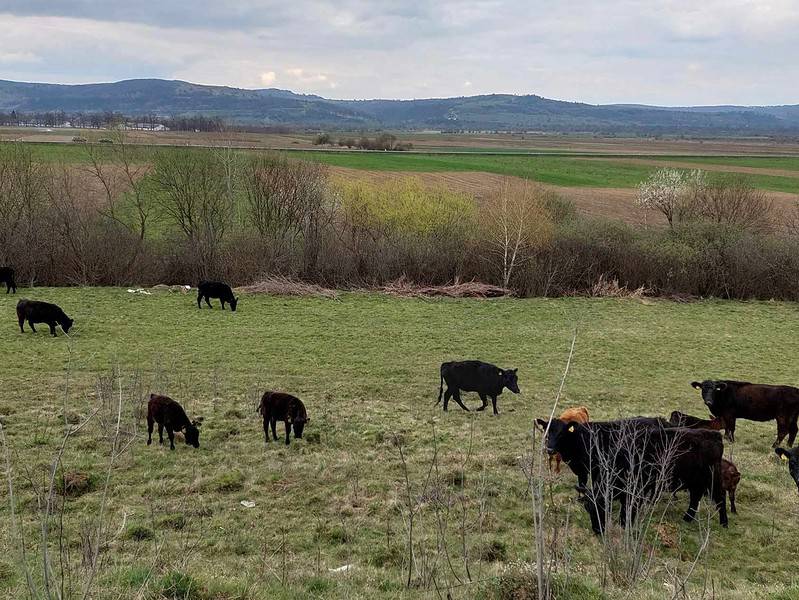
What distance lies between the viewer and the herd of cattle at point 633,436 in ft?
25.4

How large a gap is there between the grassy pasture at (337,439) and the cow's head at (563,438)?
2.69 feet

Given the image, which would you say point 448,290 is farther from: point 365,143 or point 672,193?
point 365,143

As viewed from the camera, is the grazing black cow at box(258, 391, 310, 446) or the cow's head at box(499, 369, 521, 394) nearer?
the grazing black cow at box(258, 391, 310, 446)

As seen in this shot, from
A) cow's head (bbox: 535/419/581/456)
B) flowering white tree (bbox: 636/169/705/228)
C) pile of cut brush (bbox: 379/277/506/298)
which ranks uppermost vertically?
A: flowering white tree (bbox: 636/169/705/228)

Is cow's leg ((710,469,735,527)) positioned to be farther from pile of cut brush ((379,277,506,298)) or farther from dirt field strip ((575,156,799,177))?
dirt field strip ((575,156,799,177))

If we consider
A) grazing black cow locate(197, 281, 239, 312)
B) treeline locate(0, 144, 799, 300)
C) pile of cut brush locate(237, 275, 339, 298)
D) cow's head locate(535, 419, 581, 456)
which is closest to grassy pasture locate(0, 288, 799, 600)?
grazing black cow locate(197, 281, 239, 312)

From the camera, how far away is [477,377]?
589 inches

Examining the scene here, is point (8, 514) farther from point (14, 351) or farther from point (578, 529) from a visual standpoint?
point (14, 351)

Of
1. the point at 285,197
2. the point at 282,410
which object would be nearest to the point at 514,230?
the point at 285,197

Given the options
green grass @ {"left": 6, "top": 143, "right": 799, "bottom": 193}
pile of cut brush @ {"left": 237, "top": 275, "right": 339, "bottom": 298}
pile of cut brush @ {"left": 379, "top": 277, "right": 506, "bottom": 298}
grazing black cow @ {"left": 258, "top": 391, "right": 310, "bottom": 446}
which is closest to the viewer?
grazing black cow @ {"left": 258, "top": 391, "right": 310, "bottom": 446}

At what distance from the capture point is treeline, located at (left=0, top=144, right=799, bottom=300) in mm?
33062

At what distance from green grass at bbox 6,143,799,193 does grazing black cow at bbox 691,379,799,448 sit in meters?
59.7

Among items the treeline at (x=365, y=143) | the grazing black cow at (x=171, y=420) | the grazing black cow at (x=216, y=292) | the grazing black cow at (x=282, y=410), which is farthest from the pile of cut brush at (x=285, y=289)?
the treeline at (x=365, y=143)

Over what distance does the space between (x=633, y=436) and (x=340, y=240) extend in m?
30.2
